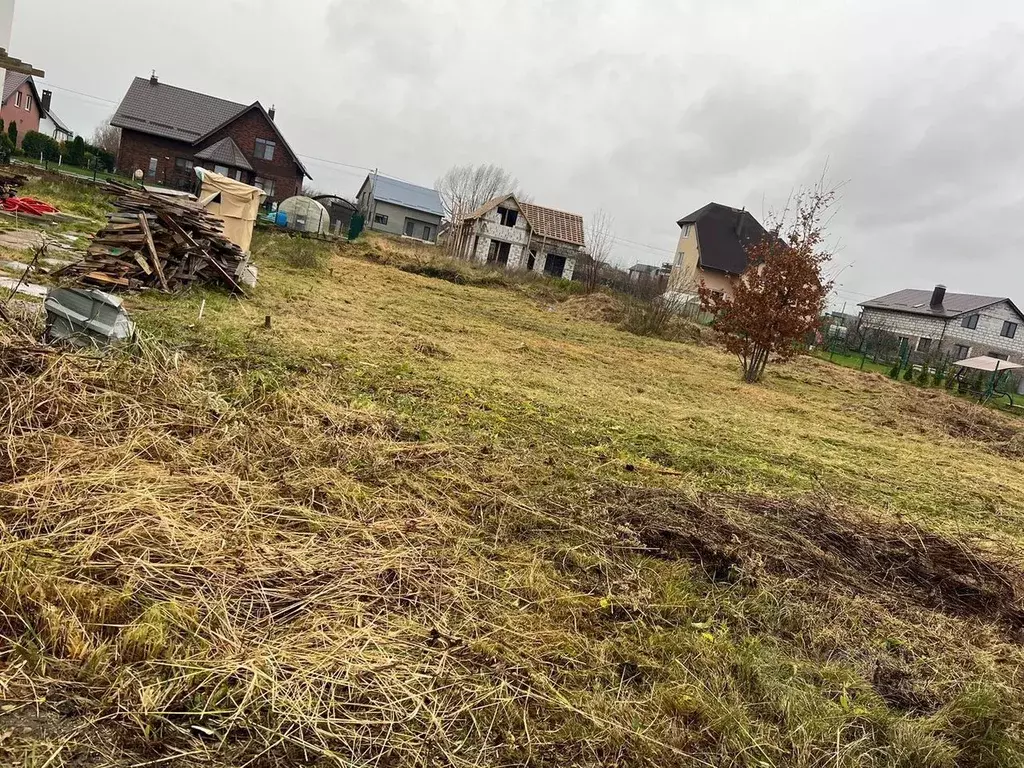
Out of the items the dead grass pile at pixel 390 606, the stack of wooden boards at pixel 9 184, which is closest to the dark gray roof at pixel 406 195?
the stack of wooden boards at pixel 9 184

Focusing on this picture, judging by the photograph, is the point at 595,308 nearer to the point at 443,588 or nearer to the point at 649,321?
the point at 649,321

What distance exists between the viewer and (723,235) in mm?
44531

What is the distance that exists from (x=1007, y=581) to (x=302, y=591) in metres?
4.56

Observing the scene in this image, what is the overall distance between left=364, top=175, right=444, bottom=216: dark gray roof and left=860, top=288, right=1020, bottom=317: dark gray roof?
38.2 meters

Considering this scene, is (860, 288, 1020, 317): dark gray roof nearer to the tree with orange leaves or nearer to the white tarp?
the tree with orange leaves

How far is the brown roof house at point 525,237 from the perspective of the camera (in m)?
42.4

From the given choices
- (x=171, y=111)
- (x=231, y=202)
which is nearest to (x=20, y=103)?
(x=171, y=111)

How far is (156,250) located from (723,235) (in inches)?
1677

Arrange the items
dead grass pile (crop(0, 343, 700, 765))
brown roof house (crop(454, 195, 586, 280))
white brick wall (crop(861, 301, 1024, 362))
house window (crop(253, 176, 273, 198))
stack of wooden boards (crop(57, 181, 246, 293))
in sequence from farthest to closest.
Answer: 1. brown roof house (crop(454, 195, 586, 280))
2. house window (crop(253, 176, 273, 198))
3. white brick wall (crop(861, 301, 1024, 362))
4. stack of wooden boards (crop(57, 181, 246, 293))
5. dead grass pile (crop(0, 343, 700, 765))

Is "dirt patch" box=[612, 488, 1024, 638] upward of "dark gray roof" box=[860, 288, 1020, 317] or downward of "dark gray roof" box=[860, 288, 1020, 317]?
downward

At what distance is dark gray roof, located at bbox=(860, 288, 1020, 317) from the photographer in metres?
39.6

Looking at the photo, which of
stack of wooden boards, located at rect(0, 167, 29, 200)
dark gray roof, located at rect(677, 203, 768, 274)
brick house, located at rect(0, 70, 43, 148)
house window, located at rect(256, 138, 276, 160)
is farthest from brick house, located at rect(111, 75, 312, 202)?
dark gray roof, located at rect(677, 203, 768, 274)

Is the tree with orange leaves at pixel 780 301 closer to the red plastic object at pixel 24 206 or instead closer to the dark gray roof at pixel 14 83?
Answer: the red plastic object at pixel 24 206

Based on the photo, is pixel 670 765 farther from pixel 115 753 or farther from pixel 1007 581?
pixel 1007 581
